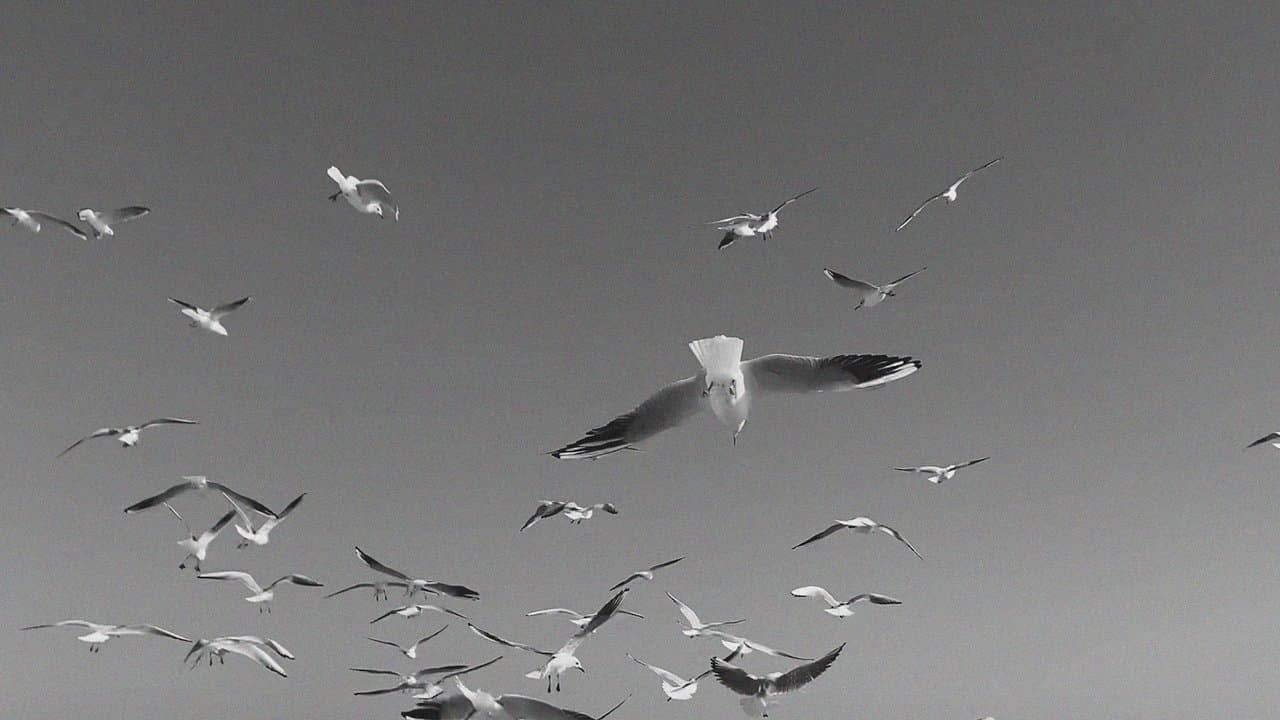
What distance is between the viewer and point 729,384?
28.0 ft

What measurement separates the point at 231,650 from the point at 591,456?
6.16 meters

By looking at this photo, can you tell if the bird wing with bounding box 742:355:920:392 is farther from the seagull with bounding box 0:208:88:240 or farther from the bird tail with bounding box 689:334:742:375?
the seagull with bounding box 0:208:88:240

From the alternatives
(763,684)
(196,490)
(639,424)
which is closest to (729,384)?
(639,424)

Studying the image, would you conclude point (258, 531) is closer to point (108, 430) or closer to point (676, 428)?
point (108, 430)

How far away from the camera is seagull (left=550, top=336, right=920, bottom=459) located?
842cm

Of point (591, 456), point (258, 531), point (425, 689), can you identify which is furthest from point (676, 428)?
point (258, 531)

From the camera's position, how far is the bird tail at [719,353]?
8.30 metres

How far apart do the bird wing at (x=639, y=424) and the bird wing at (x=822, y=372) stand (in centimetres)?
72

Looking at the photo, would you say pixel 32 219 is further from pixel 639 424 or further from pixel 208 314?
pixel 639 424

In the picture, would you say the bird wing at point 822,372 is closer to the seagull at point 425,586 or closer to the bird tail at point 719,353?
the bird tail at point 719,353

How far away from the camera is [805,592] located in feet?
48.4

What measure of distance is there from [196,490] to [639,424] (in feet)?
25.3

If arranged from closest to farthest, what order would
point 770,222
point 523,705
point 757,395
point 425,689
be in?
point 523,705, point 757,395, point 425,689, point 770,222

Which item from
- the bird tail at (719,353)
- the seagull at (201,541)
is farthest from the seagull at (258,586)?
the bird tail at (719,353)
